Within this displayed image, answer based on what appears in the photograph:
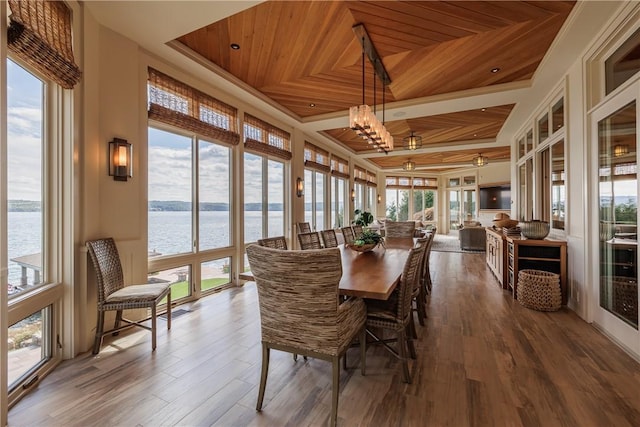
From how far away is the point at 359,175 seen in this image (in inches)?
419

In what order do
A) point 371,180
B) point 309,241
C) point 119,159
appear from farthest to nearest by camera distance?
point 371,180
point 309,241
point 119,159

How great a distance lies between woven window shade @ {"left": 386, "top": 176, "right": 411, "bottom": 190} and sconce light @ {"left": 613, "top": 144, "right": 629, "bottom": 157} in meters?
10.9

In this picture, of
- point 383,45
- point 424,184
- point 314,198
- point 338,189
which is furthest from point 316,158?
point 424,184

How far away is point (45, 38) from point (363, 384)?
349 centimetres

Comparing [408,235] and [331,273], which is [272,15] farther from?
[408,235]

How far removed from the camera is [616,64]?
9.12 ft

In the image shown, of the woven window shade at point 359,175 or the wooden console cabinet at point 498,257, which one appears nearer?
the wooden console cabinet at point 498,257

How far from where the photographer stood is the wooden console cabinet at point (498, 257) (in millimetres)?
4637

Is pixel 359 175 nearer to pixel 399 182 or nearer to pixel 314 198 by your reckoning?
pixel 314 198

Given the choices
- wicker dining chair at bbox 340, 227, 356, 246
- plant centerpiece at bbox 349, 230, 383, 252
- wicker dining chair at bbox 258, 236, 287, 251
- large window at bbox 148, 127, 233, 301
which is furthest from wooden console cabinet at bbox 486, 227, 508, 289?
large window at bbox 148, 127, 233, 301

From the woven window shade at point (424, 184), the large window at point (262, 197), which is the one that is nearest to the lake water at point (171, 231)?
the large window at point (262, 197)

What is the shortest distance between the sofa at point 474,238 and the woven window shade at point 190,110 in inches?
290

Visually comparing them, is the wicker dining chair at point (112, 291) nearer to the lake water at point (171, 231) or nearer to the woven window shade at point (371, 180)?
the lake water at point (171, 231)

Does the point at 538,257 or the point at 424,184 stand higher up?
the point at 424,184
